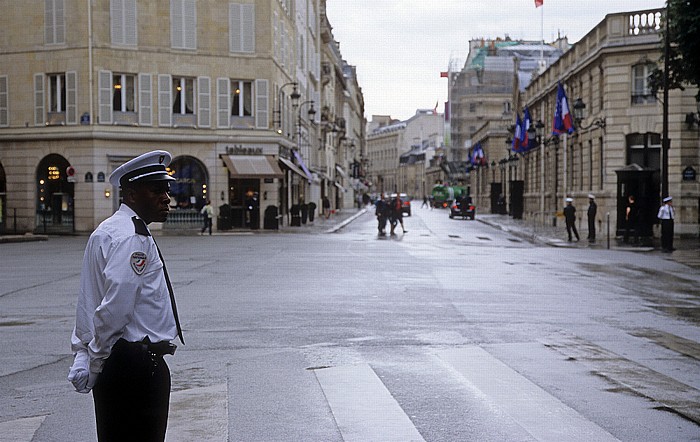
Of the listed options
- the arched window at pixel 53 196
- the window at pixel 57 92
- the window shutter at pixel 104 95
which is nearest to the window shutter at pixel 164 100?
the window shutter at pixel 104 95

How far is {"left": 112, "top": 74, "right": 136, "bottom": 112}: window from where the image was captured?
1540 inches

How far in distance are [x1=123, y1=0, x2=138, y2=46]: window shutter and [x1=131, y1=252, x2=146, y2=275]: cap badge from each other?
122 feet

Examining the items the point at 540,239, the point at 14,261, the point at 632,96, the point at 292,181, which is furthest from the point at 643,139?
the point at 14,261

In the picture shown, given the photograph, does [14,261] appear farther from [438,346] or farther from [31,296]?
[438,346]

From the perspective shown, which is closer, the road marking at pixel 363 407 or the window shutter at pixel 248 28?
the road marking at pixel 363 407

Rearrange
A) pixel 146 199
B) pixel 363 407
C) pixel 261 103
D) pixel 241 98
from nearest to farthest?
pixel 146 199, pixel 363 407, pixel 241 98, pixel 261 103

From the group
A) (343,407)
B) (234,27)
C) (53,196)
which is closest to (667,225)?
(234,27)

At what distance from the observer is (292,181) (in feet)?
165

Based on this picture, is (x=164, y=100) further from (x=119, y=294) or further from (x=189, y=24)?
(x=119, y=294)

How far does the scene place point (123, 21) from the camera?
128 ft

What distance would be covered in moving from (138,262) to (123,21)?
3745 centimetres

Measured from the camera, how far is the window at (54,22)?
38.9 meters

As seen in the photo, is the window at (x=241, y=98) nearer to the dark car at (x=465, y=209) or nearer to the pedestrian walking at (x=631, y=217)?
the pedestrian walking at (x=631, y=217)

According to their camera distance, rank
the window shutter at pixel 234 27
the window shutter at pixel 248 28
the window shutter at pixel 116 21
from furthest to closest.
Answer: the window shutter at pixel 248 28
the window shutter at pixel 234 27
the window shutter at pixel 116 21
